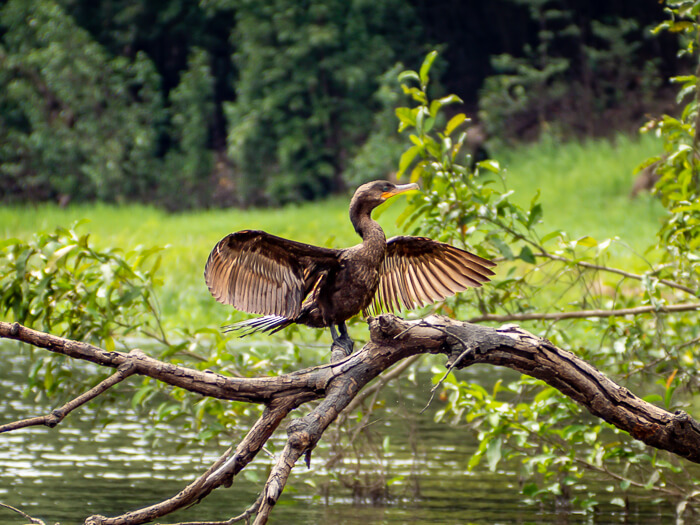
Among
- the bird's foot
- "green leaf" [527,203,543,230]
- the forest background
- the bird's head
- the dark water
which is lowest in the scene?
the dark water

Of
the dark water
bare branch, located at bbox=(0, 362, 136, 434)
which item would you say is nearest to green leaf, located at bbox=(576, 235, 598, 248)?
the dark water

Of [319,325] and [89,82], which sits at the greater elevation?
[89,82]

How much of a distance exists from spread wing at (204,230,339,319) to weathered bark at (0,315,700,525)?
17.0 inches

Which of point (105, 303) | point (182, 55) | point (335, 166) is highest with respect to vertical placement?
point (182, 55)

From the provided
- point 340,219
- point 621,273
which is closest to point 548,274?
point 621,273

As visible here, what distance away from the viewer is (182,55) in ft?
84.9

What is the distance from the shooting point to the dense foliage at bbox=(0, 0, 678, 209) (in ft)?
68.6

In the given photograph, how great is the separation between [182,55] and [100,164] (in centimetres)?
540

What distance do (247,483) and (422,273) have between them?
299 centimetres

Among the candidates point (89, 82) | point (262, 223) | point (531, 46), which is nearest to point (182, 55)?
point (89, 82)

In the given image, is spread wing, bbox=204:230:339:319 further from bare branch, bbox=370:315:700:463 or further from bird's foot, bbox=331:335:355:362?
bare branch, bbox=370:315:700:463

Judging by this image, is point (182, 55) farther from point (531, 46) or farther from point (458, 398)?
point (458, 398)

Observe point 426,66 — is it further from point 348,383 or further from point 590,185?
point 590,185

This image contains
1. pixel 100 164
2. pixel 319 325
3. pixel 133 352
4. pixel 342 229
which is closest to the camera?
pixel 133 352
